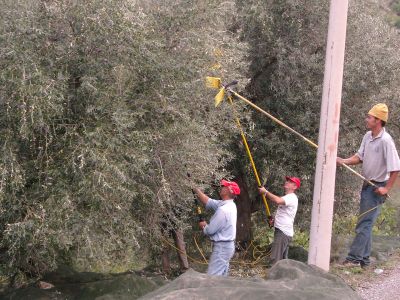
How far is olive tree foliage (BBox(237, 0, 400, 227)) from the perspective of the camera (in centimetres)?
1075

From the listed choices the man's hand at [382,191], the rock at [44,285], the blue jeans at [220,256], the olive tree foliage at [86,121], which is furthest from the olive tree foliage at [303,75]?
the rock at [44,285]

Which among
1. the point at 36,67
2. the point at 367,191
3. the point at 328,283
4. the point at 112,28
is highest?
the point at 112,28

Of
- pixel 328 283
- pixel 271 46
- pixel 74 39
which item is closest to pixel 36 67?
pixel 74 39

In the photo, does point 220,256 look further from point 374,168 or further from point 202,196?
point 374,168

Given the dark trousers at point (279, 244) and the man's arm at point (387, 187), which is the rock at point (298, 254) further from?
the man's arm at point (387, 187)

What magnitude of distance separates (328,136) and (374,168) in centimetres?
157

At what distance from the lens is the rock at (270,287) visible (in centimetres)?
423

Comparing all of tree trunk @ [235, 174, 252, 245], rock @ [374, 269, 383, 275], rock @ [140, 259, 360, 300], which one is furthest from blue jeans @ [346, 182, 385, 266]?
tree trunk @ [235, 174, 252, 245]

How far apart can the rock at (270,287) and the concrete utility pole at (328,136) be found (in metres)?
1.50

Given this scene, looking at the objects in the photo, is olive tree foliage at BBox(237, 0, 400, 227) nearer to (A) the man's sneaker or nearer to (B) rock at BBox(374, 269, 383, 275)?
(A) the man's sneaker

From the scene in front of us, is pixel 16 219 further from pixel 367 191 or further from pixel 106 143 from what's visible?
pixel 367 191

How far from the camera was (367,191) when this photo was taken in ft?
26.0

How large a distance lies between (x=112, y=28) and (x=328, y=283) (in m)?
3.46

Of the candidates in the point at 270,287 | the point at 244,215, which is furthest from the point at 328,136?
the point at 244,215
